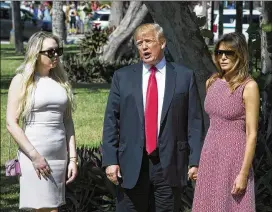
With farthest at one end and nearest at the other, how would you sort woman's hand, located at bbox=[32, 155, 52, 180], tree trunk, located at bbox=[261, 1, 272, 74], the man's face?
tree trunk, located at bbox=[261, 1, 272, 74] < woman's hand, located at bbox=[32, 155, 52, 180] < the man's face

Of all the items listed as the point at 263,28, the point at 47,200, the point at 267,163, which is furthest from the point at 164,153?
the point at 263,28

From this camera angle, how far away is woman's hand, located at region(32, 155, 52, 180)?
5203mm

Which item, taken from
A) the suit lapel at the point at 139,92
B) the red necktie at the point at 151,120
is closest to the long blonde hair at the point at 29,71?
the suit lapel at the point at 139,92

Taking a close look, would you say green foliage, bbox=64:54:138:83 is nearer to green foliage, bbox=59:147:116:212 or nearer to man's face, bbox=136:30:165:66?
green foliage, bbox=59:147:116:212

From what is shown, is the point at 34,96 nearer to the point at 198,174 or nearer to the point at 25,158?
the point at 25,158

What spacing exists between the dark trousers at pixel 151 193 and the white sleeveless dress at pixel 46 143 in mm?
596

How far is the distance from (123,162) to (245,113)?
840 mm

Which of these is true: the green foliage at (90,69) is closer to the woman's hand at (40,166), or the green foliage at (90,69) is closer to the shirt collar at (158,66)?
the woman's hand at (40,166)

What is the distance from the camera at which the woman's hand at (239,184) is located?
4707mm

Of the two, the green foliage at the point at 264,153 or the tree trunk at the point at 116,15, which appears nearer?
the green foliage at the point at 264,153

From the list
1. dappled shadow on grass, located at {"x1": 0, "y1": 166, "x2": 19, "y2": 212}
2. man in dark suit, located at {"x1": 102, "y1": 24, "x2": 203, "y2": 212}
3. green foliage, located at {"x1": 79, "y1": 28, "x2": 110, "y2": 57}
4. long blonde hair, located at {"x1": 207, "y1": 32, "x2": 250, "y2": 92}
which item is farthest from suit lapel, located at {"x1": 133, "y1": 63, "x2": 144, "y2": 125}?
green foliage, located at {"x1": 79, "y1": 28, "x2": 110, "y2": 57}

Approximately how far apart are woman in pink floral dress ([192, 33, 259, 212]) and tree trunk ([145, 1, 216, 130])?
6.87 ft

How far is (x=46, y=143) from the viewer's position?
207 inches

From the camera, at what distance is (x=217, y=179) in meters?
4.83
